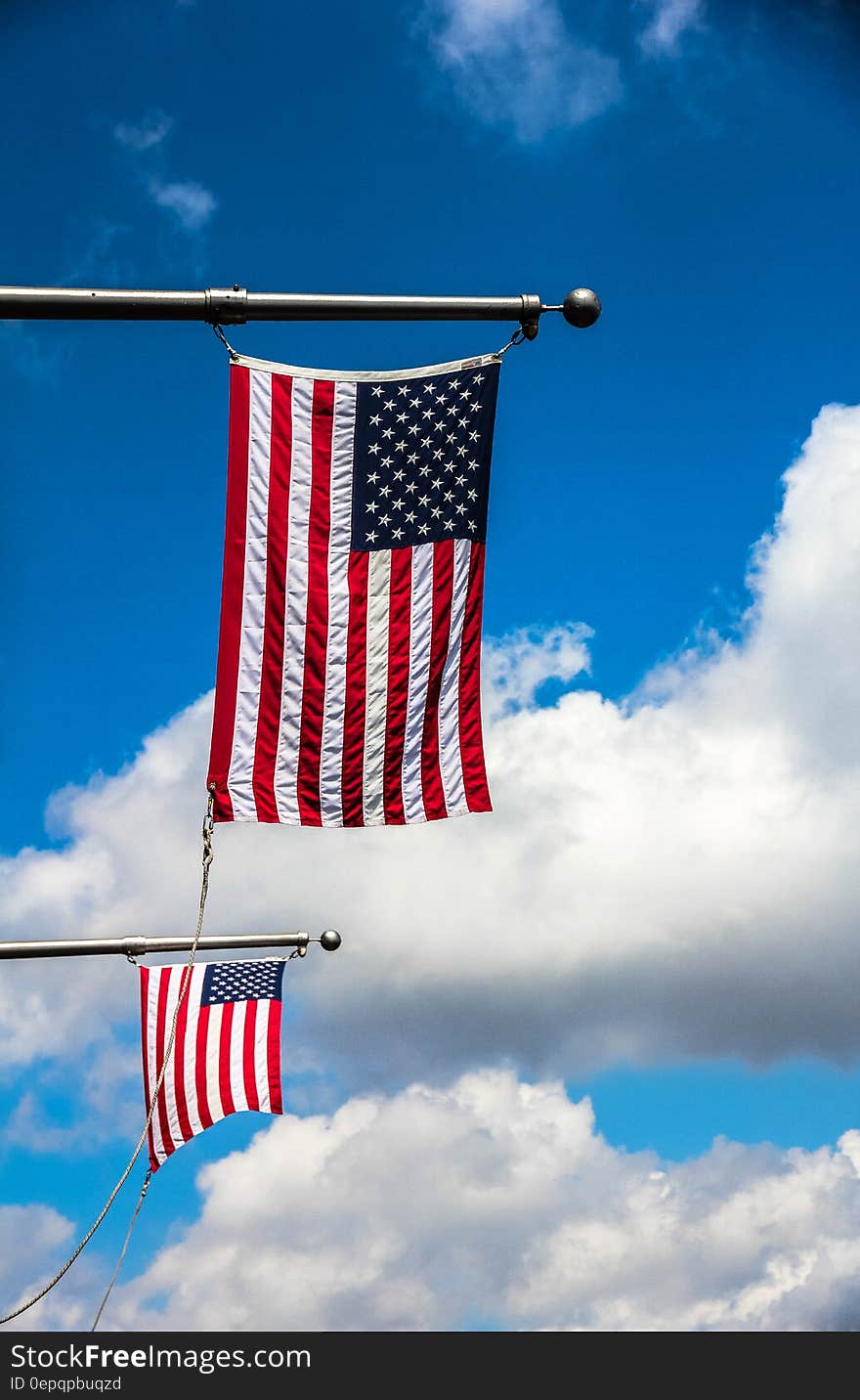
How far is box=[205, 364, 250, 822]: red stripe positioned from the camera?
10234 mm

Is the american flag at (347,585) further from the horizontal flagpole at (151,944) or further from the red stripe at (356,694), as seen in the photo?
the horizontal flagpole at (151,944)

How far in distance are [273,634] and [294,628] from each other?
0.59ft

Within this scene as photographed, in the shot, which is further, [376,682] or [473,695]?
[473,695]

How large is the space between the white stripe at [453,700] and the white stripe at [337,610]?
870 millimetres

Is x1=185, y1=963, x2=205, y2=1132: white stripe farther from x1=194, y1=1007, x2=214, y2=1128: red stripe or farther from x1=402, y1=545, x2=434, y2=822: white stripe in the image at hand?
x1=402, y1=545, x2=434, y2=822: white stripe

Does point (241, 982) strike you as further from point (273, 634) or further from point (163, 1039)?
point (273, 634)

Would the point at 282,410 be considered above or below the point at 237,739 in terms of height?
above

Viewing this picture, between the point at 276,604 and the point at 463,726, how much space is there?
1863 mm

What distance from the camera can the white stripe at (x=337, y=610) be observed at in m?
10.5

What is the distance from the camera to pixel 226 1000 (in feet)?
60.8

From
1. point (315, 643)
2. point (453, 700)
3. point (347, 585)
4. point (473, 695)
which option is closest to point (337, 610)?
point (347, 585)

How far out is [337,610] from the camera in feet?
34.9

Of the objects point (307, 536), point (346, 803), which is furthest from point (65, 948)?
point (307, 536)

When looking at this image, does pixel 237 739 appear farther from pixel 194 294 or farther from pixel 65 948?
pixel 65 948
